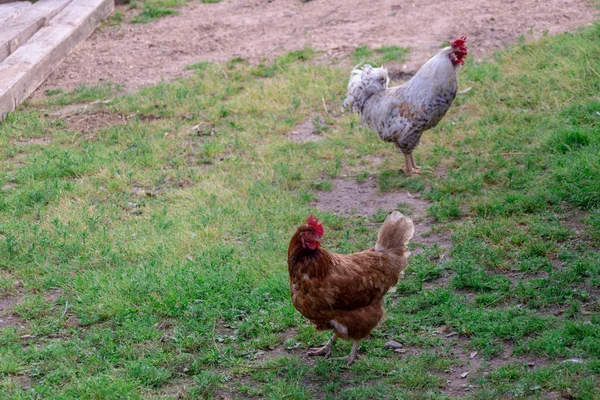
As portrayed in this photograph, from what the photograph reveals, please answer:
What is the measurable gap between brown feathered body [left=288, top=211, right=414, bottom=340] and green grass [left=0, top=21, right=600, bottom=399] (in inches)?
13.7

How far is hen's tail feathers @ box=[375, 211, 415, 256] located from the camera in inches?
212

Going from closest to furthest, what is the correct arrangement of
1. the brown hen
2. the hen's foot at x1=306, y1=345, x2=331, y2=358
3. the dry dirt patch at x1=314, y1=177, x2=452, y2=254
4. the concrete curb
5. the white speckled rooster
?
1. the brown hen
2. the hen's foot at x1=306, y1=345, x2=331, y2=358
3. the dry dirt patch at x1=314, y1=177, x2=452, y2=254
4. the white speckled rooster
5. the concrete curb

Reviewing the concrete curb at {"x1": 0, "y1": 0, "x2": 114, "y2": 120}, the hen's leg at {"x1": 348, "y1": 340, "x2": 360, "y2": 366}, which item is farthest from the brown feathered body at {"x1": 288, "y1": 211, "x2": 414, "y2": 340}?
the concrete curb at {"x1": 0, "y1": 0, "x2": 114, "y2": 120}

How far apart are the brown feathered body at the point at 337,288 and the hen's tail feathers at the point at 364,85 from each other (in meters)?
3.73

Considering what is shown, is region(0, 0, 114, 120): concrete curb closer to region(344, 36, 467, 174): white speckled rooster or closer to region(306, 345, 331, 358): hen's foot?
region(344, 36, 467, 174): white speckled rooster

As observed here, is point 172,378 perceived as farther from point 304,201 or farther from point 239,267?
point 304,201

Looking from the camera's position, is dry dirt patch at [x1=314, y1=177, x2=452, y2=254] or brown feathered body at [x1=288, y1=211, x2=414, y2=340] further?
dry dirt patch at [x1=314, y1=177, x2=452, y2=254]

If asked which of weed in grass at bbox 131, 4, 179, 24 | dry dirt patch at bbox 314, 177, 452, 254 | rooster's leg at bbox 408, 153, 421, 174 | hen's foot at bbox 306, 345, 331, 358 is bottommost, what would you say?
dry dirt patch at bbox 314, 177, 452, 254

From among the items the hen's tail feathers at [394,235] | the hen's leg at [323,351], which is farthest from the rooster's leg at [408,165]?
the hen's leg at [323,351]

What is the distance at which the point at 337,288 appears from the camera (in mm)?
4977

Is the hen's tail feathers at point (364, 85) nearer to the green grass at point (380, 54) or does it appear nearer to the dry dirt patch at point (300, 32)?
the dry dirt patch at point (300, 32)

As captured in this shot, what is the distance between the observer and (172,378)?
201 inches

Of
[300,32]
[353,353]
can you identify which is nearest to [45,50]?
[300,32]

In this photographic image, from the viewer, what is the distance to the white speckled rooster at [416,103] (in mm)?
7953
